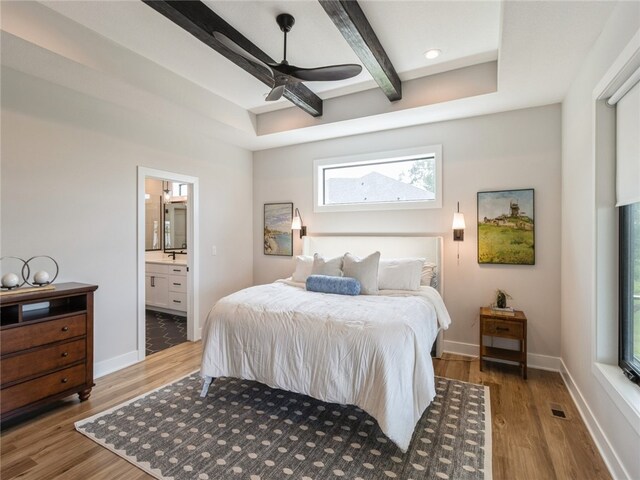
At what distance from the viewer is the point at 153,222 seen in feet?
20.2

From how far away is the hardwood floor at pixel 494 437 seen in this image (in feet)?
6.24

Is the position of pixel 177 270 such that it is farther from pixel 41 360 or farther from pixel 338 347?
pixel 338 347

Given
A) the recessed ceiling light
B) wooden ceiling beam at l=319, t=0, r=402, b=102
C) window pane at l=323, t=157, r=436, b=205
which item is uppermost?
the recessed ceiling light

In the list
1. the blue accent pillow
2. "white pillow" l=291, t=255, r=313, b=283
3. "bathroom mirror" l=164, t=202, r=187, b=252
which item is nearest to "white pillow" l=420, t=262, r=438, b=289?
the blue accent pillow

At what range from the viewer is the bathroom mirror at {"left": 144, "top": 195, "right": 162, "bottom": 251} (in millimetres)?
6059

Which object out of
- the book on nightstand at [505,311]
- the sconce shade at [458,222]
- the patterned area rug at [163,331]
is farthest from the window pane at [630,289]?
the patterned area rug at [163,331]

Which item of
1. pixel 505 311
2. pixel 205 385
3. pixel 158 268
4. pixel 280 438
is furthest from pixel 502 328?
pixel 158 268

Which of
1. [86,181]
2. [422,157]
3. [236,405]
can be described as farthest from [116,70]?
[422,157]

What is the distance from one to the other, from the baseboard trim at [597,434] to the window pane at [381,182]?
2316 mm

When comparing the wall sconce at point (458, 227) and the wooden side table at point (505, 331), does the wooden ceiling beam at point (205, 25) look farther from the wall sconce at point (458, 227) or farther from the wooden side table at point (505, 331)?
the wooden side table at point (505, 331)

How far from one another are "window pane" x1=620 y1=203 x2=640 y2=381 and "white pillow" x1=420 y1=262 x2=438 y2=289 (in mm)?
1697

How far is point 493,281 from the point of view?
11.8ft

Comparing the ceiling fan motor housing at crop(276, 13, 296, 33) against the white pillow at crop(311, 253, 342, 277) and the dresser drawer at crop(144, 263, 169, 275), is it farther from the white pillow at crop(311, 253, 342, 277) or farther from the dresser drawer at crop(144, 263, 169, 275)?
the dresser drawer at crop(144, 263, 169, 275)

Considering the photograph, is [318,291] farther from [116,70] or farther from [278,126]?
[116,70]
